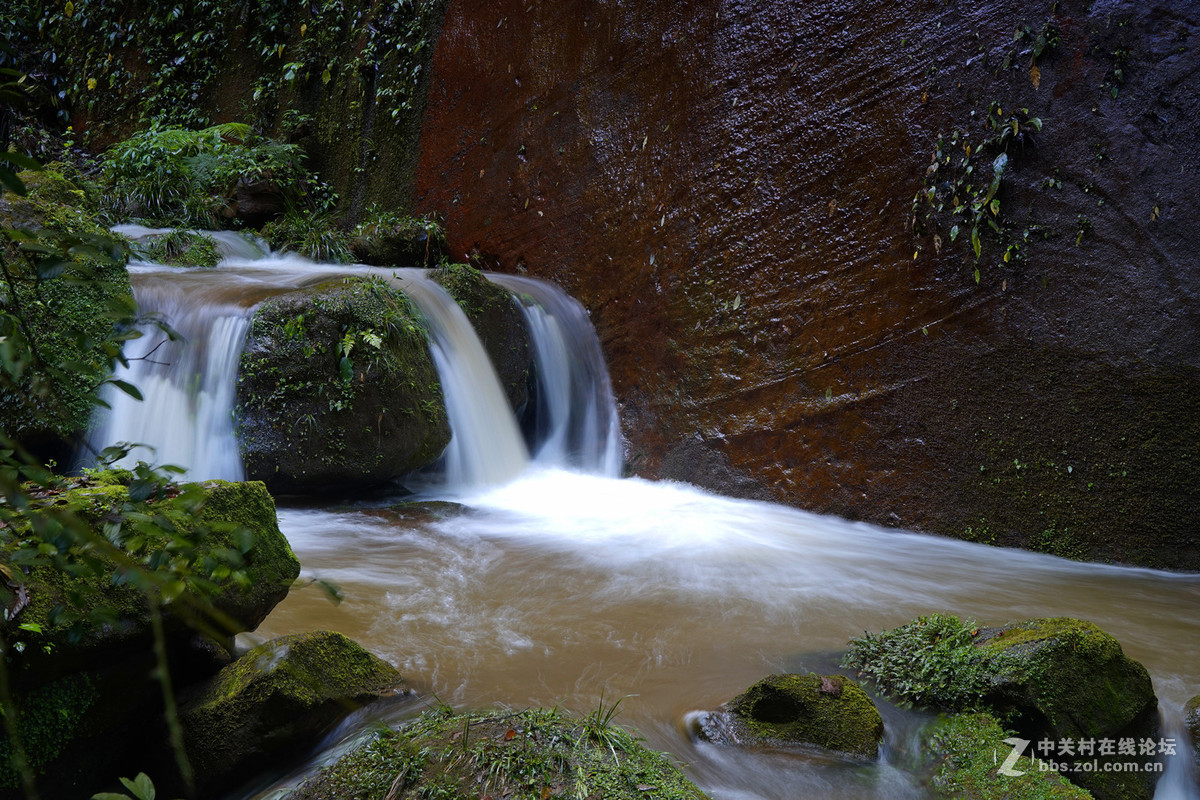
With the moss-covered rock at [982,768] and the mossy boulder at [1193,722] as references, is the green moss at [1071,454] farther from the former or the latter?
the moss-covered rock at [982,768]

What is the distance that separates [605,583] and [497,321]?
305 cm

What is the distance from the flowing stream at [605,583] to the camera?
2859 millimetres

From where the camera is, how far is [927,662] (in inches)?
115

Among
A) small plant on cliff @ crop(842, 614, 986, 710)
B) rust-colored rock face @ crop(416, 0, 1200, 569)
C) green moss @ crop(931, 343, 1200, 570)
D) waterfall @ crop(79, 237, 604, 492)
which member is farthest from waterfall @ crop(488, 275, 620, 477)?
small plant on cliff @ crop(842, 614, 986, 710)

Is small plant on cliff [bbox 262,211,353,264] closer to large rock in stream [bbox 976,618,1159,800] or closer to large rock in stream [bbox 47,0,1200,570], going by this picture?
large rock in stream [bbox 47,0,1200,570]

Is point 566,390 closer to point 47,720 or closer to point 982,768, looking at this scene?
point 982,768

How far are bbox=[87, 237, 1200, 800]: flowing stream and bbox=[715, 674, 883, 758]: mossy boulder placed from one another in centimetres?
7

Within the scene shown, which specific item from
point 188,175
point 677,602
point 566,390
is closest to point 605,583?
point 677,602

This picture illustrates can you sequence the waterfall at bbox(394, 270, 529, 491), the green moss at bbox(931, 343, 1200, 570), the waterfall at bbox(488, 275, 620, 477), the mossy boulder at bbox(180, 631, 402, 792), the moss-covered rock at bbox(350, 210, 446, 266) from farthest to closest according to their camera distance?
1. the moss-covered rock at bbox(350, 210, 446, 266)
2. the waterfall at bbox(488, 275, 620, 477)
3. the waterfall at bbox(394, 270, 529, 491)
4. the green moss at bbox(931, 343, 1200, 570)
5. the mossy boulder at bbox(180, 631, 402, 792)

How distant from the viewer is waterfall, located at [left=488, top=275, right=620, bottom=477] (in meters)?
6.89

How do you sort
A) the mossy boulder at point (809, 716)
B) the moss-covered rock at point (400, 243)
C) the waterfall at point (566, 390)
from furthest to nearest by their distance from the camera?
the moss-covered rock at point (400, 243) < the waterfall at point (566, 390) < the mossy boulder at point (809, 716)

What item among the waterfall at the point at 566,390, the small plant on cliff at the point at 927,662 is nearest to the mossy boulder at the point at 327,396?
the waterfall at the point at 566,390

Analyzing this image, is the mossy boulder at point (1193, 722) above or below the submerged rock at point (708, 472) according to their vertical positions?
below

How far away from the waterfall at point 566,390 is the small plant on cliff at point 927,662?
383 centimetres
